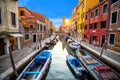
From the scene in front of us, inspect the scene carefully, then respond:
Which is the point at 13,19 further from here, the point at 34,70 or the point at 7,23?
the point at 34,70

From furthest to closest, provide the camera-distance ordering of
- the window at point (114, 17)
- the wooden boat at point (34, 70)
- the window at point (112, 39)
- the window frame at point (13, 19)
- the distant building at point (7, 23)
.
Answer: the window at point (112, 39), the window at point (114, 17), the window frame at point (13, 19), the distant building at point (7, 23), the wooden boat at point (34, 70)

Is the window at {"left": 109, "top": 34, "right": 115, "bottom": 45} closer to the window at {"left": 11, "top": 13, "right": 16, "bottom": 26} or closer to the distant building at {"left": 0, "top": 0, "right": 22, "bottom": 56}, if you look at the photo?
the distant building at {"left": 0, "top": 0, "right": 22, "bottom": 56}

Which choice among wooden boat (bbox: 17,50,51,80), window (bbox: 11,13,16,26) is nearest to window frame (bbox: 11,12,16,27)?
window (bbox: 11,13,16,26)

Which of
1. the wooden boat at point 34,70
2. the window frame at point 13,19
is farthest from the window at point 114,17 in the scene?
the window frame at point 13,19

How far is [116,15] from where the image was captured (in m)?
14.8

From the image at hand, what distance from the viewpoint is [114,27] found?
50.2ft

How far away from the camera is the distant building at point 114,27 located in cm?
1432

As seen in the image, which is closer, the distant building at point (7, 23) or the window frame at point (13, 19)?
the distant building at point (7, 23)

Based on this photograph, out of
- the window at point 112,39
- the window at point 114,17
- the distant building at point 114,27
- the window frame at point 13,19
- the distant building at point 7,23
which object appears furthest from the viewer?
the window at point 112,39

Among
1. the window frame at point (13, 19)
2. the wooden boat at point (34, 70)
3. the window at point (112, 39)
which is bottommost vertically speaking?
the wooden boat at point (34, 70)

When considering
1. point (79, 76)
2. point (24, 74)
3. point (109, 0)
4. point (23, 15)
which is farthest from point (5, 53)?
point (109, 0)

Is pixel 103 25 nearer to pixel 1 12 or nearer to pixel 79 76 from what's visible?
pixel 79 76

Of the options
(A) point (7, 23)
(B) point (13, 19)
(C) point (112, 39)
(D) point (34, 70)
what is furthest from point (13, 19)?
(C) point (112, 39)

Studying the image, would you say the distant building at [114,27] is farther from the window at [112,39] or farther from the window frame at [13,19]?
the window frame at [13,19]
